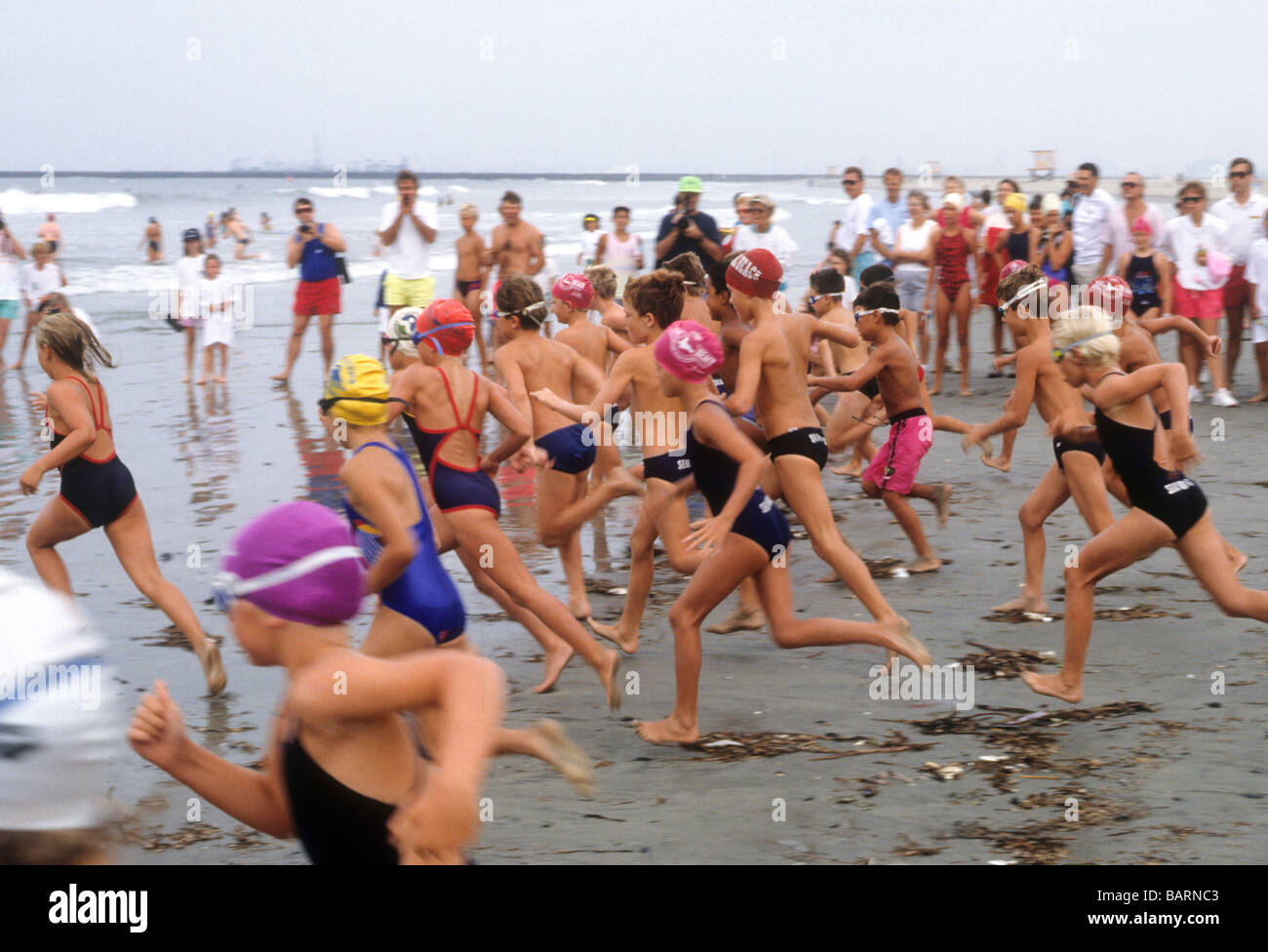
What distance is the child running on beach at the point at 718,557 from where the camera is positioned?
17.4ft

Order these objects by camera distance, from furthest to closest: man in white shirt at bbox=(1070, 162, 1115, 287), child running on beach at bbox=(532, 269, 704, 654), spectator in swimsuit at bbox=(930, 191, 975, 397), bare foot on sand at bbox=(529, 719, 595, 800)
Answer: spectator in swimsuit at bbox=(930, 191, 975, 397) < man in white shirt at bbox=(1070, 162, 1115, 287) < child running on beach at bbox=(532, 269, 704, 654) < bare foot on sand at bbox=(529, 719, 595, 800)

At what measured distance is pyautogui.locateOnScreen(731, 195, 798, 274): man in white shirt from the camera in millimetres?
12812

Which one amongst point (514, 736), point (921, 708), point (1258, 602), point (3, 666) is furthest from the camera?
point (921, 708)

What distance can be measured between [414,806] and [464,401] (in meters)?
3.92

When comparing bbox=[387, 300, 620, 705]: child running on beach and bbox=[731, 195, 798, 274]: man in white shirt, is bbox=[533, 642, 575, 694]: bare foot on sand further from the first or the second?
bbox=[731, 195, 798, 274]: man in white shirt

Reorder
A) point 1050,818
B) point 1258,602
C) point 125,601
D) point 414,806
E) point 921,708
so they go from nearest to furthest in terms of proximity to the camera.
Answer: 1. point 414,806
2. point 1050,818
3. point 1258,602
4. point 921,708
5. point 125,601

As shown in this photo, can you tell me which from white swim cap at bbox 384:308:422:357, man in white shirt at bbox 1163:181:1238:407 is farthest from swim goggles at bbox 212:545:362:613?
man in white shirt at bbox 1163:181:1238:407

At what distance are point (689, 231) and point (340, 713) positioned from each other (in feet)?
33.4

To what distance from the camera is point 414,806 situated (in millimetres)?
2078

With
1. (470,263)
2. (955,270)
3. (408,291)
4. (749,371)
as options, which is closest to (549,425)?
(749,371)

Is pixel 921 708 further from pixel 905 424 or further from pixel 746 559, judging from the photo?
pixel 905 424

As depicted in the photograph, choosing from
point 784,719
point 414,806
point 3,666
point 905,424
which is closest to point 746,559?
point 784,719

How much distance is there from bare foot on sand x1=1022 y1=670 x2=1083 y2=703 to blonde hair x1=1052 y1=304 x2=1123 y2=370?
4.44ft

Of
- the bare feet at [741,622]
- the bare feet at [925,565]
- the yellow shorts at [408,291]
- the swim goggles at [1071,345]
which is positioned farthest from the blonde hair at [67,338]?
the yellow shorts at [408,291]
